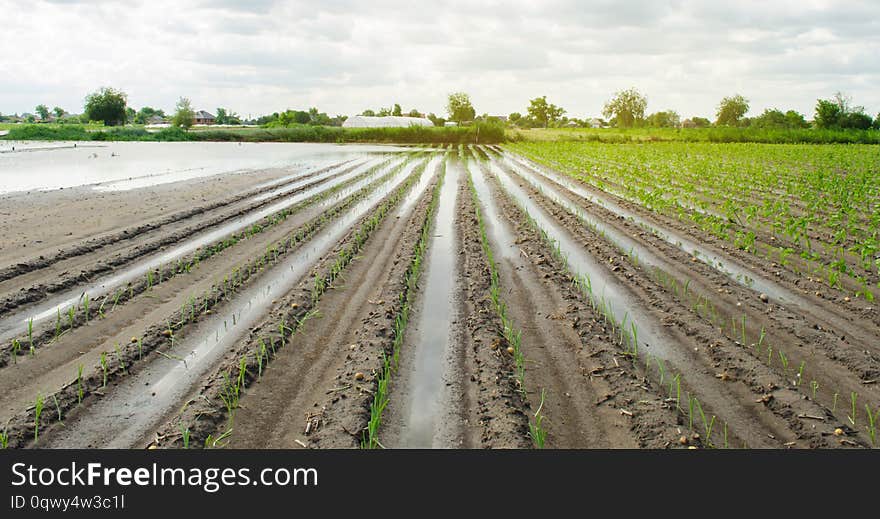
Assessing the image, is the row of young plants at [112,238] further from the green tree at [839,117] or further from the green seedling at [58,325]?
the green tree at [839,117]

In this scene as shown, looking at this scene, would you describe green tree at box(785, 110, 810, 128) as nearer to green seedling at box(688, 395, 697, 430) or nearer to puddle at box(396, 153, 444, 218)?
puddle at box(396, 153, 444, 218)

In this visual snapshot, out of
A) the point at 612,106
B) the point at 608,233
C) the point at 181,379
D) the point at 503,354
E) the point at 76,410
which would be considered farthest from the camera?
the point at 612,106

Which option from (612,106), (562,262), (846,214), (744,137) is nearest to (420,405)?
(562,262)

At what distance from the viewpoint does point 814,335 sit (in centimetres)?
604

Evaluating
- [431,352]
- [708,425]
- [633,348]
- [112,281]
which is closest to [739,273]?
[633,348]

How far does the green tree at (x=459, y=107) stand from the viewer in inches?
3748

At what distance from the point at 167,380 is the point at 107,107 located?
92670mm

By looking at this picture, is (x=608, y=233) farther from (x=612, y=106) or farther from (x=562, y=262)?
(x=612, y=106)

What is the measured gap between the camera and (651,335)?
615 centimetres

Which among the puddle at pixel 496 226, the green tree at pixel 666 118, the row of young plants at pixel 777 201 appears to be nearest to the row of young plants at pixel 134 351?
the puddle at pixel 496 226

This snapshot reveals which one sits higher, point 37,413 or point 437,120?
point 437,120

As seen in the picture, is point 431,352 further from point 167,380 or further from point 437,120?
point 437,120

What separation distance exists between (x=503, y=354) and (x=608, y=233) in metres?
6.78

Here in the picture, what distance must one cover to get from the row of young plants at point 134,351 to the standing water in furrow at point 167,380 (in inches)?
5.6
